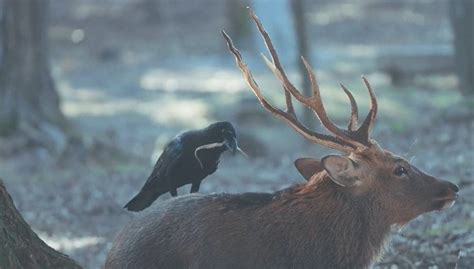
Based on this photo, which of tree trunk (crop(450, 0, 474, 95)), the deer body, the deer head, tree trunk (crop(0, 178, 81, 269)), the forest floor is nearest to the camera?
the deer body

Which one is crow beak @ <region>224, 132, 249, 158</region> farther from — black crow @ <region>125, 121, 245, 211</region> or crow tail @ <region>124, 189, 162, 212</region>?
crow tail @ <region>124, 189, 162, 212</region>

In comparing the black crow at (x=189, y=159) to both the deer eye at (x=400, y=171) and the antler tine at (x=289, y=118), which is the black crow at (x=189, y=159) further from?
the deer eye at (x=400, y=171)

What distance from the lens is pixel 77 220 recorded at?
11516 millimetres

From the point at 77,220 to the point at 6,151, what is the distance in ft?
14.4

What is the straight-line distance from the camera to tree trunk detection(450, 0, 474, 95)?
18484mm

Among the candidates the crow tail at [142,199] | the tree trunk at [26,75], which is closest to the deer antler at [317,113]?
the crow tail at [142,199]

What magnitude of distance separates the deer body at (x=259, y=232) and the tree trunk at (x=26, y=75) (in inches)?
381

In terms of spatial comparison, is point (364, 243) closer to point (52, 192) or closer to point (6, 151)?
point (52, 192)

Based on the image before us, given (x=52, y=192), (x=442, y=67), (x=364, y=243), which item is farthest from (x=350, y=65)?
(x=364, y=243)

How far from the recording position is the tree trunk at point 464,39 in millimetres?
18484

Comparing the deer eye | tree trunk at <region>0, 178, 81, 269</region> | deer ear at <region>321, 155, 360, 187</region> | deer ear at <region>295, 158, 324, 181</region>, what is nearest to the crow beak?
deer ear at <region>295, 158, 324, 181</region>

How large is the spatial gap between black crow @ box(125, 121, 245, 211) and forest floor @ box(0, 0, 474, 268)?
4.70 feet

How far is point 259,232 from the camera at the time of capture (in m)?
6.46

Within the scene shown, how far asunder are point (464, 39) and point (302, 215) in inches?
501
